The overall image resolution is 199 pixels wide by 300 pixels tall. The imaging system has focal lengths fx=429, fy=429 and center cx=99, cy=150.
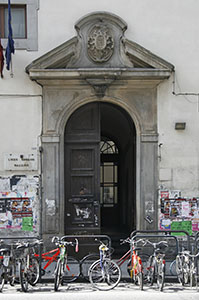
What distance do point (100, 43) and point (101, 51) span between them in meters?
0.19

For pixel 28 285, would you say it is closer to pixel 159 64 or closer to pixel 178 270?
pixel 178 270

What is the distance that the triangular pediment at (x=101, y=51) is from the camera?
10180 millimetres

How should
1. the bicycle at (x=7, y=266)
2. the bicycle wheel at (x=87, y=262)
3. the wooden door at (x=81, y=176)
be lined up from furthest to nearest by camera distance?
the wooden door at (x=81, y=176) < the bicycle wheel at (x=87, y=262) < the bicycle at (x=7, y=266)

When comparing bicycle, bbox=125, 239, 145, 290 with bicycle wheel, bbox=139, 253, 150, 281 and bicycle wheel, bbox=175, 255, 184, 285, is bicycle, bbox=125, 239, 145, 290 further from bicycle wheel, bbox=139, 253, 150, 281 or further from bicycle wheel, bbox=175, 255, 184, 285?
bicycle wheel, bbox=175, 255, 184, 285

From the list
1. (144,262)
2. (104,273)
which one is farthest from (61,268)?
(144,262)

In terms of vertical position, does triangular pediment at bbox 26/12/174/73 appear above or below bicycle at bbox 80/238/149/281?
above

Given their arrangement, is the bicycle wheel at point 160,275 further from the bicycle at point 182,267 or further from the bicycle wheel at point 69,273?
the bicycle wheel at point 69,273

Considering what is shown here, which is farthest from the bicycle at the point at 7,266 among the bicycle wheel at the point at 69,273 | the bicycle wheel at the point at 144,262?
the bicycle wheel at the point at 144,262

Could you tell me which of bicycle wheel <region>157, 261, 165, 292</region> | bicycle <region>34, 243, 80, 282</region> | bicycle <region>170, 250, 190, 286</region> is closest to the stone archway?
bicycle <region>34, 243, 80, 282</region>

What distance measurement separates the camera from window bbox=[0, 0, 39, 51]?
34.0 feet

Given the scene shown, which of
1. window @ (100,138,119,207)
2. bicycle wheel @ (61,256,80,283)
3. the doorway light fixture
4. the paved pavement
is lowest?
the paved pavement

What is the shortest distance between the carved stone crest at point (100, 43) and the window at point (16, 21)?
5.61 feet

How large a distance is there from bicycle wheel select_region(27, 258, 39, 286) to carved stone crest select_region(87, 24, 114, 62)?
490cm

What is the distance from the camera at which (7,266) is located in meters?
7.92
